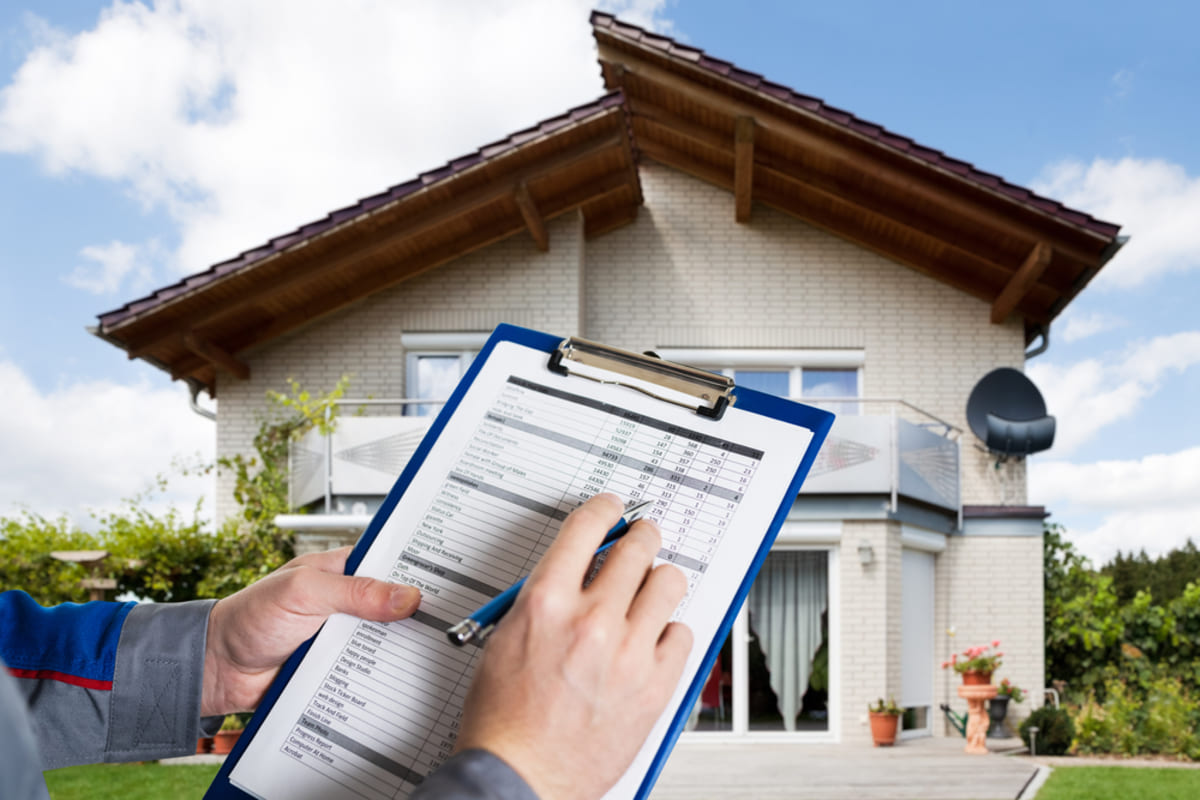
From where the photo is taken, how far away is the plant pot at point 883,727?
9.22m

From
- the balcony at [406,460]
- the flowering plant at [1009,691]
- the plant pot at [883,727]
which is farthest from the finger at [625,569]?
the flowering plant at [1009,691]

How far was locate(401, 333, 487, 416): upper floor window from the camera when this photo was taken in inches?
410

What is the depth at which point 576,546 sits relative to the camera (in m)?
0.72

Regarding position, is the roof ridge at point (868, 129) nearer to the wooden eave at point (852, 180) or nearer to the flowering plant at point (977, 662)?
the wooden eave at point (852, 180)

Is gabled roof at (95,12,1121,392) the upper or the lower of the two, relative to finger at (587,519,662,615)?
Result: upper

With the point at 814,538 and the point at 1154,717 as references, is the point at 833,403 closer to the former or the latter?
the point at 814,538

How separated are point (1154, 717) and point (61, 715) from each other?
1045 cm

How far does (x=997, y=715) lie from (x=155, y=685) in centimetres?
1022

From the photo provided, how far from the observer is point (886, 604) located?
9.62 m

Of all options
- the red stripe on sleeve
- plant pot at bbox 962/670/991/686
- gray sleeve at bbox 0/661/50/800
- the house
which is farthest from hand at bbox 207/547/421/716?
plant pot at bbox 962/670/991/686

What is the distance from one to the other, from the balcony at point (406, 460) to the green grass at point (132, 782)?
8.13 ft

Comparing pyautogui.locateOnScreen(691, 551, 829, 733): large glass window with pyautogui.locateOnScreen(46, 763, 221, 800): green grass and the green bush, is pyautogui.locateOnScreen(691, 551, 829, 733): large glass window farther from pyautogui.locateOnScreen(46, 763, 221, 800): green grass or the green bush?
pyautogui.locateOnScreen(46, 763, 221, 800): green grass

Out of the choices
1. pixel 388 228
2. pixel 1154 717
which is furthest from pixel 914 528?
pixel 388 228

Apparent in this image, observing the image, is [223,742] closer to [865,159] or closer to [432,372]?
[432,372]
